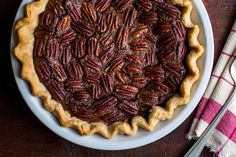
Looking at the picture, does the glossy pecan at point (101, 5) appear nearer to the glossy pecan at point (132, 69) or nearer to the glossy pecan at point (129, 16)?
the glossy pecan at point (129, 16)

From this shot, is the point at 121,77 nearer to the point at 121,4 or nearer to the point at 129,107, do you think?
the point at 129,107

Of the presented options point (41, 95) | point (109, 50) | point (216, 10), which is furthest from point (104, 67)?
point (216, 10)

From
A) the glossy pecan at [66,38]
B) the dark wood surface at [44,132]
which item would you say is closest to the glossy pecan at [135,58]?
the glossy pecan at [66,38]

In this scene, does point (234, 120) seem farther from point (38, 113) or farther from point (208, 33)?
point (38, 113)

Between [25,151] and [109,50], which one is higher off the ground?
[109,50]

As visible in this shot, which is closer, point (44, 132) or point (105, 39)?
point (105, 39)

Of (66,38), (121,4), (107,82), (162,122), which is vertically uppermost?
(121,4)

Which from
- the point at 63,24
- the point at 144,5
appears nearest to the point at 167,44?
the point at 144,5
